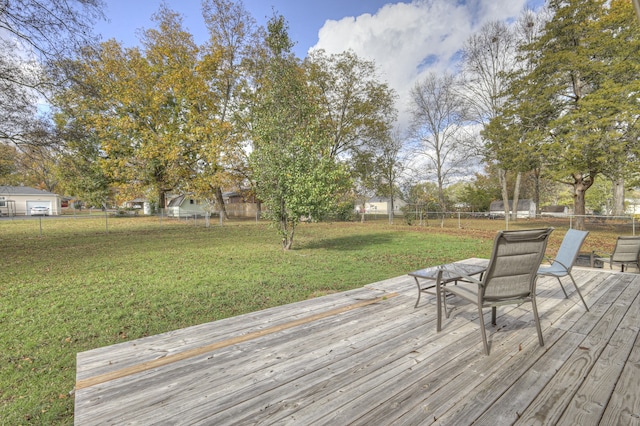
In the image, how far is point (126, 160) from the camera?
61.7 ft

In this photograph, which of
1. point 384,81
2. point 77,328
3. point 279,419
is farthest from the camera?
point 384,81

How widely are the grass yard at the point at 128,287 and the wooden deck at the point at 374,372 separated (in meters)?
0.83

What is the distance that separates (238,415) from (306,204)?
709cm

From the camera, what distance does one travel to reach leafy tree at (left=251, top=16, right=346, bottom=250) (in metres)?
8.63

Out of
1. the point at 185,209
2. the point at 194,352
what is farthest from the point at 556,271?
the point at 185,209

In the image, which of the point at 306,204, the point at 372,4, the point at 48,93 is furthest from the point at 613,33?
the point at 48,93

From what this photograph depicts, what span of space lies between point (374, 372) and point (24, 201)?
45.2 m

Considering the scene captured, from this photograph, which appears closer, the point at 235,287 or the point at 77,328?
the point at 77,328

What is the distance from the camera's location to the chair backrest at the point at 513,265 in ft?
7.29

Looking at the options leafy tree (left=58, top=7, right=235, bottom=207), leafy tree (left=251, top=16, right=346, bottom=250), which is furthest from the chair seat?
leafy tree (left=58, top=7, right=235, bottom=207)

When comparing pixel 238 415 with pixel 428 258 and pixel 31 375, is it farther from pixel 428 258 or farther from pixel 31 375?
pixel 428 258

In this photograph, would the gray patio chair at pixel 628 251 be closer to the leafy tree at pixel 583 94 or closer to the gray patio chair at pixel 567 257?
the gray patio chair at pixel 567 257

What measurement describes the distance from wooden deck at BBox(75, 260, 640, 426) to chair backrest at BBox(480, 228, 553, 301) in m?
0.46

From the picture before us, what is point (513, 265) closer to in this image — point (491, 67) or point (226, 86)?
point (226, 86)
